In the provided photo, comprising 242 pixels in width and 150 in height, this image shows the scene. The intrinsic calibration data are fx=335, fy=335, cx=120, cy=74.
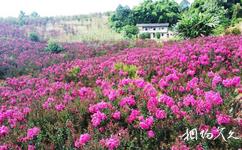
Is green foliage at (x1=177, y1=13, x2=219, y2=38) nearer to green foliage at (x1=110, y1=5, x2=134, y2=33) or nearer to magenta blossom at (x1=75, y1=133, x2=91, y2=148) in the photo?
magenta blossom at (x1=75, y1=133, x2=91, y2=148)

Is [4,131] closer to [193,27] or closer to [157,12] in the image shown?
[193,27]

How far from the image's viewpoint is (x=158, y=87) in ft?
25.3

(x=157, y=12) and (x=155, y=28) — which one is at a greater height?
(x=157, y=12)

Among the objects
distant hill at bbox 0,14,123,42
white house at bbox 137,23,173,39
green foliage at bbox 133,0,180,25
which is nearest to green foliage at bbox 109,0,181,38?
green foliage at bbox 133,0,180,25

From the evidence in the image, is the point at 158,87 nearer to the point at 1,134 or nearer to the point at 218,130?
the point at 218,130

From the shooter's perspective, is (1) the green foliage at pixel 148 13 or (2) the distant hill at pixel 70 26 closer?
(2) the distant hill at pixel 70 26

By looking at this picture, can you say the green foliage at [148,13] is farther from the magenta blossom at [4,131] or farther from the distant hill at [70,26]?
the magenta blossom at [4,131]

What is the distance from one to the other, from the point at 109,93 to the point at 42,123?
4.86ft

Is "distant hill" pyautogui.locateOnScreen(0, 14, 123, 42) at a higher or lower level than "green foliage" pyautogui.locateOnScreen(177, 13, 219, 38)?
lower

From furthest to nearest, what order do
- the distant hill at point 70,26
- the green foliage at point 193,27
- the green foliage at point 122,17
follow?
the green foliage at point 122,17, the distant hill at point 70,26, the green foliage at point 193,27

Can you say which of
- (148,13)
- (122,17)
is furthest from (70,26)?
(148,13)

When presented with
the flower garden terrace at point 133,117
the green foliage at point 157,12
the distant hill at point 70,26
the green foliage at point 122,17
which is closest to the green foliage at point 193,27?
the flower garden terrace at point 133,117

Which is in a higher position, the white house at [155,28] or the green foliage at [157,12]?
the green foliage at [157,12]

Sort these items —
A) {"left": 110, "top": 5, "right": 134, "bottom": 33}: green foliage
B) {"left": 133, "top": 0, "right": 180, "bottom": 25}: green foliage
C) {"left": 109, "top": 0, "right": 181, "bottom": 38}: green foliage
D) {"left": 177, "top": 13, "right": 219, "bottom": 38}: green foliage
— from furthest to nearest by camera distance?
{"left": 110, "top": 5, "right": 134, "bottom": 33}: green foliage < {"left": 109, "top": 0, "right": 181, "bottom": 38}: green foliage < {"left": 133, "top": 0, "right": 180, "bottom": 25}: green foliage < {"left": 177, "top": 13, "right": 219, "bottom": 38}: green foliage
